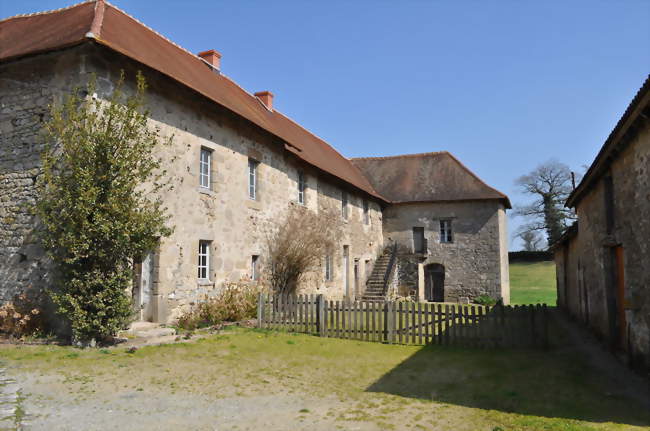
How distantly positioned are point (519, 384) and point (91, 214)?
7743 mm

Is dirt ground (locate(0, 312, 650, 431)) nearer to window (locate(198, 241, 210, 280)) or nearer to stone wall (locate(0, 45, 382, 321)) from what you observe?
stone wall (locate(0, 45, 382, 321))

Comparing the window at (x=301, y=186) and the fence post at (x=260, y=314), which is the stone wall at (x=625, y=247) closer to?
the fence post at (x=260, y=314)

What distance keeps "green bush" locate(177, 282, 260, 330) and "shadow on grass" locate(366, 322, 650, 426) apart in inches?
202

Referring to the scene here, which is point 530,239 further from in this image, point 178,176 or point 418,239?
point 178,176

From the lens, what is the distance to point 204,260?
12.6 m

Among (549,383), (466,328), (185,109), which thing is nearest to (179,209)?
(185,109)

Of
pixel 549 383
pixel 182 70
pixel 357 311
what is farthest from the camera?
pixel 182 70

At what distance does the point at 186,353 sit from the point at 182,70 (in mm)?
7845

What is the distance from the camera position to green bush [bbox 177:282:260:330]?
11391mm

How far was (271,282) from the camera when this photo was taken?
15.4m

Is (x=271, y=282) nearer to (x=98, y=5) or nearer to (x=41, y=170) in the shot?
(x=41, y=170)

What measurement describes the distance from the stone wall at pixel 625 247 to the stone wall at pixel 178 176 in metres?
8.99

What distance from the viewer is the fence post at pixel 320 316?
1117cm

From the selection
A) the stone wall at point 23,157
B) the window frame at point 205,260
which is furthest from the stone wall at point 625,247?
the stone wall at point 23,157
